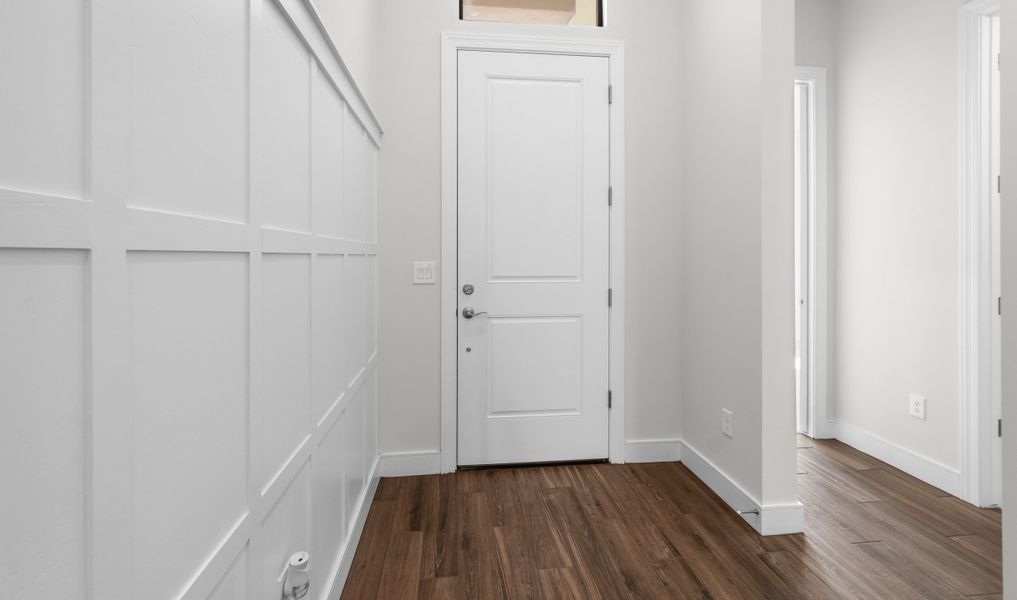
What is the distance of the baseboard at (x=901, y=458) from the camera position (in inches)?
96.7

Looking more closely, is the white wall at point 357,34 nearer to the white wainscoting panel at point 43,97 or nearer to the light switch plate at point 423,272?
the light switch plate at point 423,272

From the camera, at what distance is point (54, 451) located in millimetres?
488

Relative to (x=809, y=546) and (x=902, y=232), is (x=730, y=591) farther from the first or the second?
(x=902, y=232)

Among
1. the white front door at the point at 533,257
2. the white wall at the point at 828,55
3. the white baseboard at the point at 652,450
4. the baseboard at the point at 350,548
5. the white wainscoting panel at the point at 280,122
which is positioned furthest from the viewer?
the white wall at the point at 828,55

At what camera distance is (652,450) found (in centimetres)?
288

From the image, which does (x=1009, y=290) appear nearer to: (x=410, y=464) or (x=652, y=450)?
(x=652, y=450)

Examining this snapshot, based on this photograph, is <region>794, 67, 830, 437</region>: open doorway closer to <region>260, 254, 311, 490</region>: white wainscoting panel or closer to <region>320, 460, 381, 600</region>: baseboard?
<region>320, 460, 381, 600</region>: baseboard

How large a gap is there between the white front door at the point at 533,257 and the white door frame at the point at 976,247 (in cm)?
164

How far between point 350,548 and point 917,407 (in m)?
2.81

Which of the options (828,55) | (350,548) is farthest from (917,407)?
(350,548)

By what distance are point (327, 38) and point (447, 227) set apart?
4.39 feet

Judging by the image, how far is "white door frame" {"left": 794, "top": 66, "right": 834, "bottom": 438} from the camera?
125 inches

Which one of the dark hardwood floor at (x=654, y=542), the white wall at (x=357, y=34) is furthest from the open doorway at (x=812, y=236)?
the white wall at (x=357, y=34)

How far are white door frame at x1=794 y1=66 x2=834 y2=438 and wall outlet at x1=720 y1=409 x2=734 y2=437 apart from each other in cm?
122
